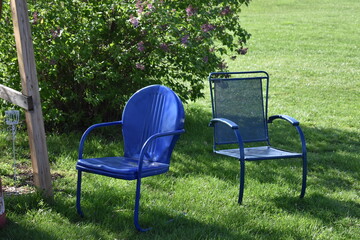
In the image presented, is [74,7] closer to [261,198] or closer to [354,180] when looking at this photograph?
[261,198]

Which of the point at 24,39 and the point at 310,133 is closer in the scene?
the point at 24,39

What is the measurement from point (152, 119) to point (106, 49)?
241 centimetres

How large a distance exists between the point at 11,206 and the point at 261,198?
2.00 m

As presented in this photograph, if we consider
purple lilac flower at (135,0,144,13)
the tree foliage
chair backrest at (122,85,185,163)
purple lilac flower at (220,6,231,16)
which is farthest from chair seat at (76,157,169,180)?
purple lilac flower at (220,6,231,16)

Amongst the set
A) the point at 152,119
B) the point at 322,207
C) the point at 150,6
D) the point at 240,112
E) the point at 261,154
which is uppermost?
the point at 150,6

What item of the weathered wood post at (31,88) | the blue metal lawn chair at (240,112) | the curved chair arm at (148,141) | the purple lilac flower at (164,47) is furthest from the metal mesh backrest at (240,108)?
the weathered wood post at (31,88)

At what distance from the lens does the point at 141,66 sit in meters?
6.56

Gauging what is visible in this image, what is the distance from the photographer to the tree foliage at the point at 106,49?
618 centimetres

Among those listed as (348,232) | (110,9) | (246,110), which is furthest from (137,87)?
(348,232)

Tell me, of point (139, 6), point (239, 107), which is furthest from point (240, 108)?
point (139, 6)

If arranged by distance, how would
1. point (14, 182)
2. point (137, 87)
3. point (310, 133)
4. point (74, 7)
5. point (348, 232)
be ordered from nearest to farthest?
point (348, 232)
point (14, 182)
point (74, 7)
point (137, 87)
point (310, 133)

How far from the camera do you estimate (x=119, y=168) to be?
4.02 m

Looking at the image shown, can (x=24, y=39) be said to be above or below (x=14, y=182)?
above

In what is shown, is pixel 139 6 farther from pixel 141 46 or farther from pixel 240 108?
pixel 240 108
